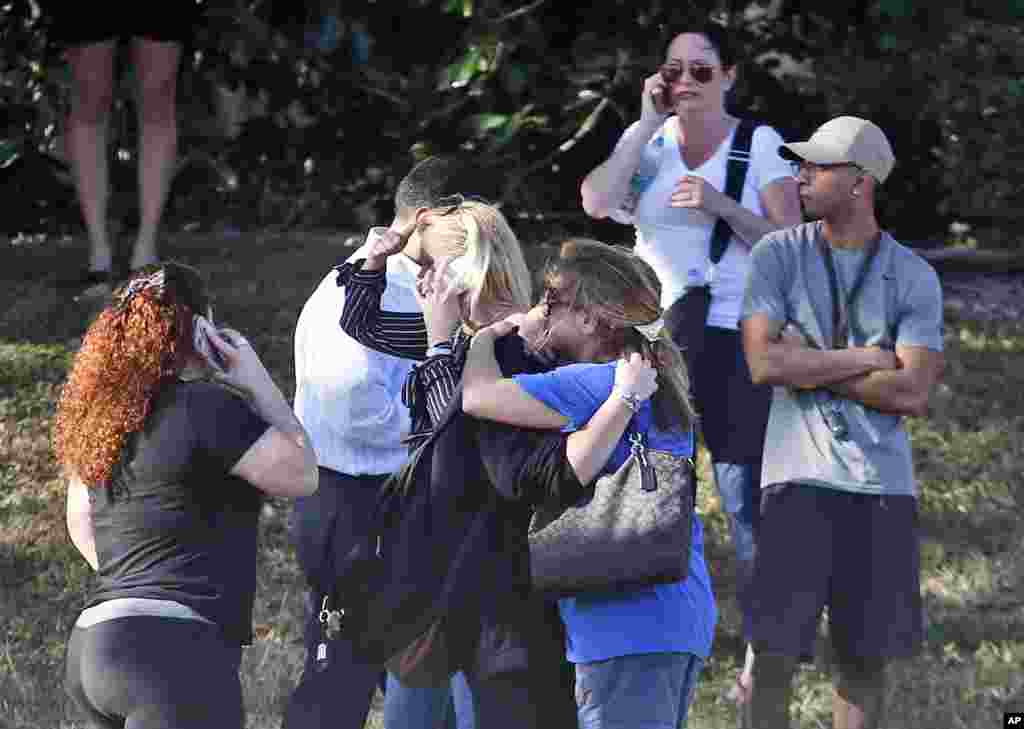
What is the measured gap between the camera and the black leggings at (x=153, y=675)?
398 cm

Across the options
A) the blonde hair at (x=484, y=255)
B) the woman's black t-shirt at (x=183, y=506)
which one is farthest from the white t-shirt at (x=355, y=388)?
the woman's black t-shirt at (x=183, y=506)

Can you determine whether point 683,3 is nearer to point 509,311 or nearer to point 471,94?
point 471,94

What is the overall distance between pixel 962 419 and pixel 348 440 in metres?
3.79

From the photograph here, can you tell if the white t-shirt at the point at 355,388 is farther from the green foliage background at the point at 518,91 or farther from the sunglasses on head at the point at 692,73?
the green foliage background at the point at 518,91

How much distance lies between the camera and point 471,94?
8422 millimetres

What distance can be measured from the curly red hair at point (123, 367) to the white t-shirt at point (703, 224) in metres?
1.86

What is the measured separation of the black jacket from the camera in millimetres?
4027

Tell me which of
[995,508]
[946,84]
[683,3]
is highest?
[683,3]

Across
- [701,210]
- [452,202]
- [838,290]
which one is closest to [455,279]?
[452,202]

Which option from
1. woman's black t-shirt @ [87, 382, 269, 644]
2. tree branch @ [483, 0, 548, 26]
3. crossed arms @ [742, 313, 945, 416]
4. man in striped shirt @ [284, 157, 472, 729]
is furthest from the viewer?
tree branch @ [483, 0, 548, 26]

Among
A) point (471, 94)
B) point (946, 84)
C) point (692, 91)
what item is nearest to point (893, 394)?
point (692, 91)

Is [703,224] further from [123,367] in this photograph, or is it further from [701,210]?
[123,367]

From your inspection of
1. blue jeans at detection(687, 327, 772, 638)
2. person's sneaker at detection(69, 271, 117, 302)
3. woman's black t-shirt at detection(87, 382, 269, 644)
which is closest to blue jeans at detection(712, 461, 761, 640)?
blue jeans at detection(687, 327, 772, 638)

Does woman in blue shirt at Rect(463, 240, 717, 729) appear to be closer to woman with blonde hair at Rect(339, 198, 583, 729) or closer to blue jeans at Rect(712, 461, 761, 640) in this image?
woman with blonde hair at Rect(339, 198, 583, 729)
